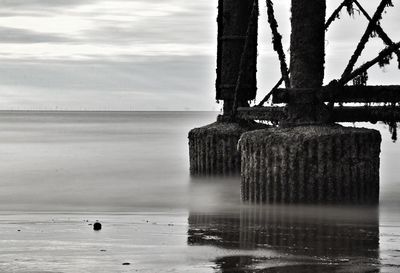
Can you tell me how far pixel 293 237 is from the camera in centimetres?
876

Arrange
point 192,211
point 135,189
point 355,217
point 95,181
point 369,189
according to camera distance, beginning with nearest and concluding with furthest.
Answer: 1. point 355,217
2. point 369,189
3. point 192,211
4. point 135,189
5. point 95,181

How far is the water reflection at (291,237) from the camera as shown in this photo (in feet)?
23.1

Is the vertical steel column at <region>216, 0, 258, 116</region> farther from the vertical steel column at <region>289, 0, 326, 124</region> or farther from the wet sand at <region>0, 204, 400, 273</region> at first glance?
the wet sand at <region>0, 204, 400, 273</region>

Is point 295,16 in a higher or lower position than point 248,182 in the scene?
higher

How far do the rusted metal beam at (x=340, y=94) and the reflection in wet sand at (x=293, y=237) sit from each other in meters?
1.25

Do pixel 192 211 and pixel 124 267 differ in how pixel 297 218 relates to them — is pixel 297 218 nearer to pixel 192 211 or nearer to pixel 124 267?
pixel 192 211

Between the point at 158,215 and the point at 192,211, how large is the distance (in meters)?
0.66

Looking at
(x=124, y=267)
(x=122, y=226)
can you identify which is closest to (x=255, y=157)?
(x=122, y=226)

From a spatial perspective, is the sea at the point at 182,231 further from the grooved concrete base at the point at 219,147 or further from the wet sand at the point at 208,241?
the grooved concrete base at the point at 219,147

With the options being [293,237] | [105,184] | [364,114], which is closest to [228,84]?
[105,184]

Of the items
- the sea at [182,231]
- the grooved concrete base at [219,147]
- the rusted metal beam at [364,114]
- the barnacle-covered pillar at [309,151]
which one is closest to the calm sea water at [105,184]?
the sea at [182,231]

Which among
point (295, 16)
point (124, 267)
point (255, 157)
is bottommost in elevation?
point (124, 267)

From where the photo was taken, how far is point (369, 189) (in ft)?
36.2

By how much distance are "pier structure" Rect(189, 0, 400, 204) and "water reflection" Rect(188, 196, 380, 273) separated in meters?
0.24
